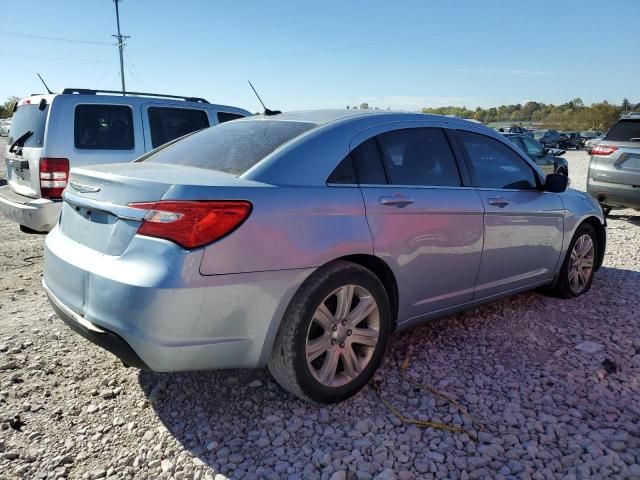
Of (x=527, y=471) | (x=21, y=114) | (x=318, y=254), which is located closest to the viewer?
(x=527, y=471)

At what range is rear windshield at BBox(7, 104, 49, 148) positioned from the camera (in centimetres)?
564

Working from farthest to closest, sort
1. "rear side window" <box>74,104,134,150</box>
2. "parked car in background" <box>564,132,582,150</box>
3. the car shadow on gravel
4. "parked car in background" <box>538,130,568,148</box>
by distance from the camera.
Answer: "parked car in background" <box>564,132,582,150</box> → "parked car in background" <box>538,130,568,148</box> → "rear side window" <box>74,104,134,150</box> → the car shadow on gravel

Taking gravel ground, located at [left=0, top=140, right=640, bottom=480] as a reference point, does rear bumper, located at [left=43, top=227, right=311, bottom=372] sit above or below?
above

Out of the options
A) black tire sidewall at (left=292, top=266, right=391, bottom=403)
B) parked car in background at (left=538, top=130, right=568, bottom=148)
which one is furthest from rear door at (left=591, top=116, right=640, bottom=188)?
parked car in background at (left=538, top=130, right=568, bottom=148)

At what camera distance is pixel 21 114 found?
6109mm

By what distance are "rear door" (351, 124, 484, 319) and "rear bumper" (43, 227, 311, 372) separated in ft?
2.26

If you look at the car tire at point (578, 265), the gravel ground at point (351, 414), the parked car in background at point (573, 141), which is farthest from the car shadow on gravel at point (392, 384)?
the parked car in background at point (573, 141)

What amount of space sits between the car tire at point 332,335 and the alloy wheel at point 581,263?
2.47 m

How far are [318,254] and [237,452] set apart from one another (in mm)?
1023

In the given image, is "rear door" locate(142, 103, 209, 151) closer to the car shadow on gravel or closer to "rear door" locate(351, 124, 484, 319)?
the car shadow on gravel

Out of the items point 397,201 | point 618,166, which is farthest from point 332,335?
point 618,166

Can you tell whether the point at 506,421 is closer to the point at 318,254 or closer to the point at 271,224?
the point at 318,254

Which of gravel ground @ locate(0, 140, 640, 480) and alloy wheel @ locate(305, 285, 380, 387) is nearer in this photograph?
gravel ground @ locate(0, 140, 640, 480)

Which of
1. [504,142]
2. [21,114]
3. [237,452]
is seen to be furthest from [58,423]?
[21,114]
